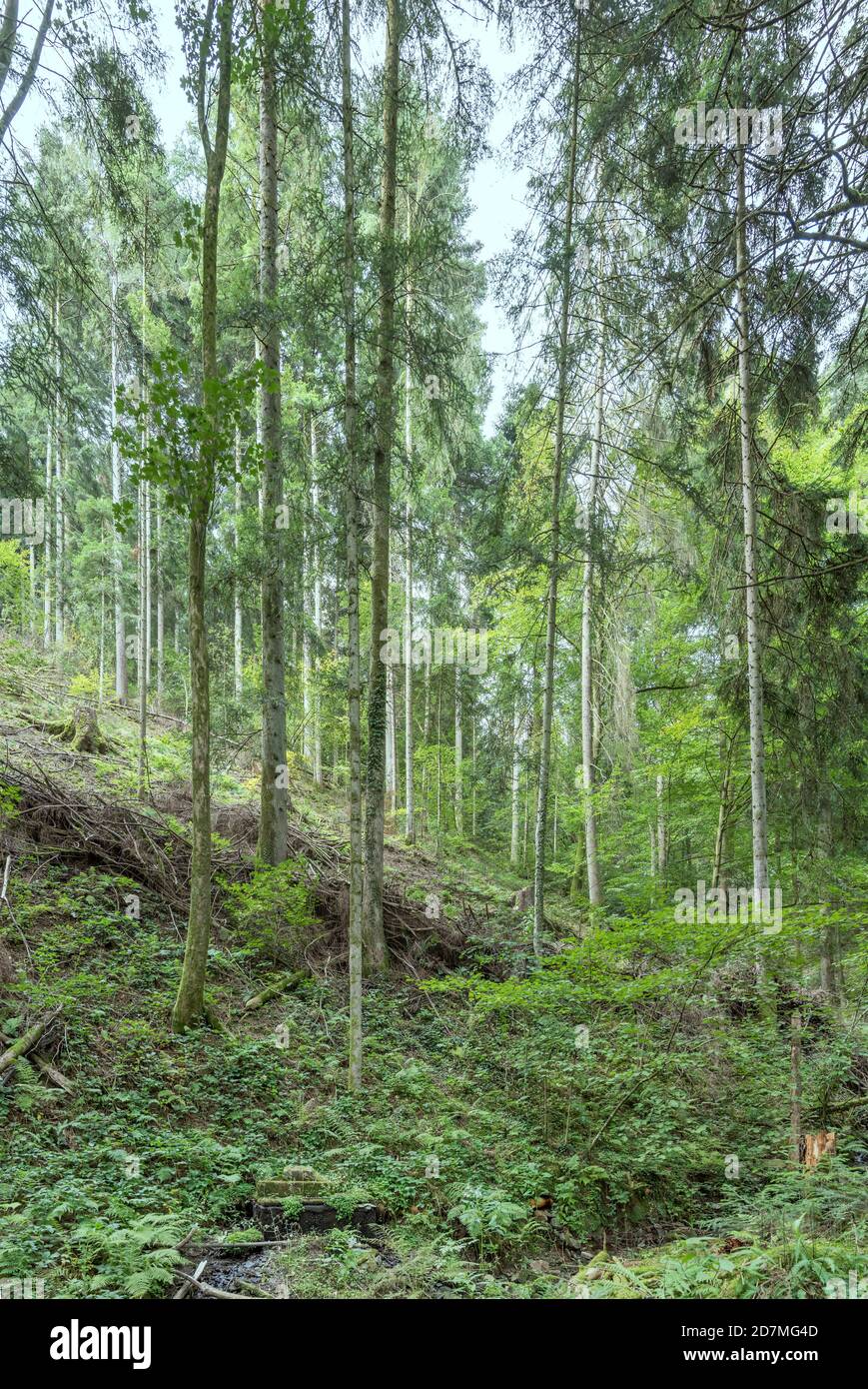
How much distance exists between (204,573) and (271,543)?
2.52m

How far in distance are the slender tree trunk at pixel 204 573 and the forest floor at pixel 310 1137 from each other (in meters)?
0.92

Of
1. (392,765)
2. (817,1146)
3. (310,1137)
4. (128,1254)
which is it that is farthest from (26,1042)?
(392,765)

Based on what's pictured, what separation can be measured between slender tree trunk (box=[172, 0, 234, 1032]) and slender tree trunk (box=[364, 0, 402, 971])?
263 cm

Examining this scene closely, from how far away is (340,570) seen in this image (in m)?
9.78

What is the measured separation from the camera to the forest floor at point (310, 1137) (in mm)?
3361

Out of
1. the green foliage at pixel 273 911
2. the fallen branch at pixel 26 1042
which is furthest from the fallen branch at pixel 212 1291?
the green foliage at pixel 273 911

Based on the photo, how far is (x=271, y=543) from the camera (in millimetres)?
8234

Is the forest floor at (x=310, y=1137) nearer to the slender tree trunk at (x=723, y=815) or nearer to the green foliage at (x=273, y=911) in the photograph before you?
the green foliage at (x=273, y=911)

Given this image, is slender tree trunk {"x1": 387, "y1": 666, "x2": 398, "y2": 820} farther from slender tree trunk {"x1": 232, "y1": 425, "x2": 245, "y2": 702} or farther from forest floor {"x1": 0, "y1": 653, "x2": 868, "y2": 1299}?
forest floor {"x1": 0, "y1": 653, "x2": 868, "y2": 1299}

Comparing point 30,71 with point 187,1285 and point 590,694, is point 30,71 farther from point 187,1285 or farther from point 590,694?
point 590,694

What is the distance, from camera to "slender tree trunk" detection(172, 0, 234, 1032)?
5.64 metres

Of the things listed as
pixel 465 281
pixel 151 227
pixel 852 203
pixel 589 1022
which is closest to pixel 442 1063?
pixel 589 1022

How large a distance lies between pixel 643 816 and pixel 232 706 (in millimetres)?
8175
